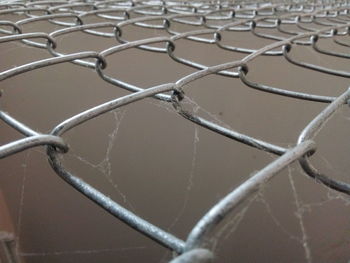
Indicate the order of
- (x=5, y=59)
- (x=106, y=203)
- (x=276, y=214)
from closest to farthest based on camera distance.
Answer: (x=106, y=203) → (x=5, y=59) → (x=276, y=214)

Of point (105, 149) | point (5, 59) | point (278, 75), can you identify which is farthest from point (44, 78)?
point (278, 75)

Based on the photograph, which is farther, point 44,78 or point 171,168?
point 171,168

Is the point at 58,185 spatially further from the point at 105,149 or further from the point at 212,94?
the point at 212,94

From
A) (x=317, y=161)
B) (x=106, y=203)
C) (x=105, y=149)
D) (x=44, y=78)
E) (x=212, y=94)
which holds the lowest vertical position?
(x=317, y=161)

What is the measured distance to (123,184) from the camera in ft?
4.62

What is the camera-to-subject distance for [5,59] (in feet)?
4.18

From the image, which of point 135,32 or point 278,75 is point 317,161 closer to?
point 278,75

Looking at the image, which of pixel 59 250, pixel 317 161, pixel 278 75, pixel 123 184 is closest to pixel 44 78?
pixel 123 184

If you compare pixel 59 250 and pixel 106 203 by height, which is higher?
pixel 106 203

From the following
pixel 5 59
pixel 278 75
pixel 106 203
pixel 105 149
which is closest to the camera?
pixel 106 203

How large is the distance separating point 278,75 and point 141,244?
754mm

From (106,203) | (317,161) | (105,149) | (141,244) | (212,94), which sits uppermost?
(106,203)

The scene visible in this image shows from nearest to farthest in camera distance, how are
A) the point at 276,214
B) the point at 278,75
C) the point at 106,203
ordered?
the point at 106,203 < the point at 276,214 < the point at 278,75

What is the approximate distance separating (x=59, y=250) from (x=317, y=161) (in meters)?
0.90
